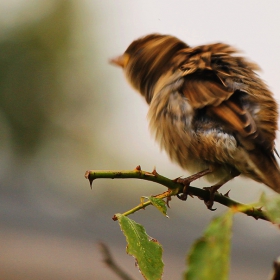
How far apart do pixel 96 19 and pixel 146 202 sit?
1319 cm

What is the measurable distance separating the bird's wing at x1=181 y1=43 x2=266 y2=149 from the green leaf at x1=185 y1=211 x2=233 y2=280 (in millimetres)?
1711

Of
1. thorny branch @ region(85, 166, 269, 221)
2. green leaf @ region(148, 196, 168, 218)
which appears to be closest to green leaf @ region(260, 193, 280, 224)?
thorny branch @ region(85, 166, 269, 221)

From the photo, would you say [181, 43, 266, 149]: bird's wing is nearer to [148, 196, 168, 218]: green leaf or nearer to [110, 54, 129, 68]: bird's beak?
[110, 54, 129, 68]: bird's beak

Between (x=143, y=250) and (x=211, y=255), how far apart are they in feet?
1.64

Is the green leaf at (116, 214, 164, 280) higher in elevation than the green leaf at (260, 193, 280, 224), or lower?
higher

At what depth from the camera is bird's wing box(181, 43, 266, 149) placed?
2240mm

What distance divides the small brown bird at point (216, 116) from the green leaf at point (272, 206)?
1.28 m

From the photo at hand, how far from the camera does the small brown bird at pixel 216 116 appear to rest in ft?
7.25

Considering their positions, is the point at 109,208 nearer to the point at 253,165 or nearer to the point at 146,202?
the point at 253,165

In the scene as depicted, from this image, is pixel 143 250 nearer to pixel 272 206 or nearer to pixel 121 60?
pixel 272 206

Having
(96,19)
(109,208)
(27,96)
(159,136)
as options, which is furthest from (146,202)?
(96,19)

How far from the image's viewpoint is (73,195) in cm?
1064

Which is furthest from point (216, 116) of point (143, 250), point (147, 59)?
point (143, 250)

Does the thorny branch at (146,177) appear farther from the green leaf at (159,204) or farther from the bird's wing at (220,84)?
the bird's wing at (220,84)
